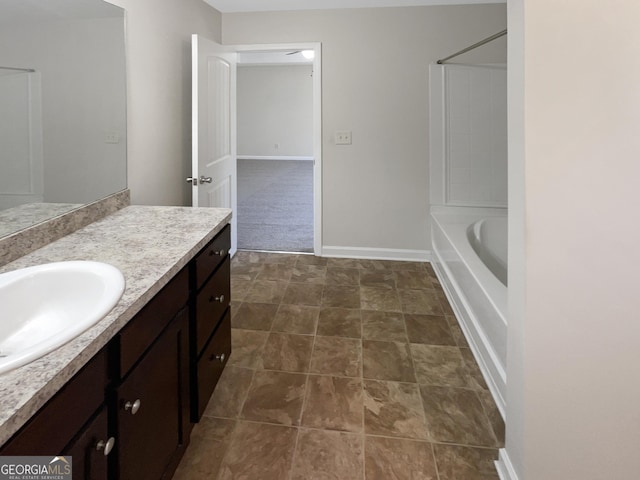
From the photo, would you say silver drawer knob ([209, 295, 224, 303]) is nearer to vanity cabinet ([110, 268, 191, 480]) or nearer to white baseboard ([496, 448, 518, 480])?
vanity cabinet ([110, 268, 191, 480])

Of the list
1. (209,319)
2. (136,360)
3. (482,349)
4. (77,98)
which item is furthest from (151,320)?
(482,349)

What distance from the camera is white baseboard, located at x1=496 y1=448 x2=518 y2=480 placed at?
1.44 m

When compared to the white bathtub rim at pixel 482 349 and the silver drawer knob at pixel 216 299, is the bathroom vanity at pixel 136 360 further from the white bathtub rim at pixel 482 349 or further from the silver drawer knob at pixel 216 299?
the white bathtub rim at pixel 482 349

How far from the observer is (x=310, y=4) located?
3.54m

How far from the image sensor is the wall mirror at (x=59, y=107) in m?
A: 1.37

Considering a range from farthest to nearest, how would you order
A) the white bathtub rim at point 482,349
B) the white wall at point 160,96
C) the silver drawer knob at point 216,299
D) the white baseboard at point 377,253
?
the white baseboard at point 377,253, the white wall at point 160,96, the white bathtub rim at point 482,349, the silver drawer knob at point 216,299

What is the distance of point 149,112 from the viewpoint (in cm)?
254

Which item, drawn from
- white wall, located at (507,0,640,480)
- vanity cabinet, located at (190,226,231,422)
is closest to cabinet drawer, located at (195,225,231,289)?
vanity cabinet, located at (190,226,231,422)

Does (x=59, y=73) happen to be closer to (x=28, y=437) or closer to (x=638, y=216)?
(x=28, y=437)

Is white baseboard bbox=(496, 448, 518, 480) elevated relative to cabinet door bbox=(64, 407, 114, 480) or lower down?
lower down

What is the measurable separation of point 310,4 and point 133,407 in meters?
3.49

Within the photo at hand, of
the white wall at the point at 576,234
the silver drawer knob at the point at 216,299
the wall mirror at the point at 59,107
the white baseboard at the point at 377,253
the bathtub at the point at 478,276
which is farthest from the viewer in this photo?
the white baseboard at the point at 377,253

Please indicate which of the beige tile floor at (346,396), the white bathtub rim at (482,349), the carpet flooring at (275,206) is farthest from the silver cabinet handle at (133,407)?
the carpet flooring at (275,206)

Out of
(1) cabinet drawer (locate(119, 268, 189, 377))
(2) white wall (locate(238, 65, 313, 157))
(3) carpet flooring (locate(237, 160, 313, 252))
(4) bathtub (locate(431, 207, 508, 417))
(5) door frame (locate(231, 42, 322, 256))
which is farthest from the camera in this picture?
(2) white wall (locate(238, 65, 313, 157))
